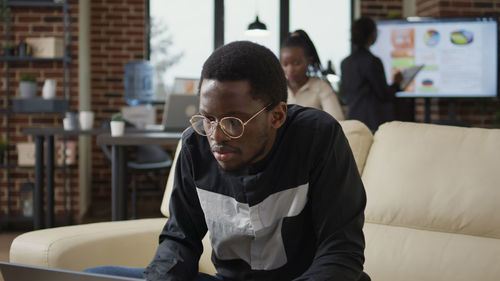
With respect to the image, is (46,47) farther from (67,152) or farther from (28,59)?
(67,152)

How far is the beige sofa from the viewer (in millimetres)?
1793

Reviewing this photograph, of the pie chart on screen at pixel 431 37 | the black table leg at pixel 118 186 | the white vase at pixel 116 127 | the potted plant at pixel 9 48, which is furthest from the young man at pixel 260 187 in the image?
the pie chart on screen at pixel 431 37

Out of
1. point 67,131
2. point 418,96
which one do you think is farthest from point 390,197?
point 418,96

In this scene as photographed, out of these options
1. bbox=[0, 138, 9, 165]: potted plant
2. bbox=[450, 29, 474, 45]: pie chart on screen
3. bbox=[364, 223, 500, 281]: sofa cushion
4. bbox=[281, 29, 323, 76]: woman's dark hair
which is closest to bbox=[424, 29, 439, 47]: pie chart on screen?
bbox=[450, 29, 474, 45]: pie chart on screen

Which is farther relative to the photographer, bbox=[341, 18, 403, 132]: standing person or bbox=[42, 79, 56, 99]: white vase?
bbox=[42, 79, 56, 99]: white vase

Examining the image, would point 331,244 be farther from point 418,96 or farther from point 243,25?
point 243,25

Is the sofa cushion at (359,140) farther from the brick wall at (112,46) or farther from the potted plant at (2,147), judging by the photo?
the brick wall at (112,46)

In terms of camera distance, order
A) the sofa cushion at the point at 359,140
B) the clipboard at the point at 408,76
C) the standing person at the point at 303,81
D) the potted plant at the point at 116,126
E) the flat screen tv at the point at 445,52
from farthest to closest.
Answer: the flat screen tv at the point at 445,52 < the clipboard at the point at 408,76 < the potted plant at the point at 116,126 < the standing person at the point at 303,81 < the sofa cushion at the point at 359,140

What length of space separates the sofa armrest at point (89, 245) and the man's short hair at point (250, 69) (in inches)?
34.0

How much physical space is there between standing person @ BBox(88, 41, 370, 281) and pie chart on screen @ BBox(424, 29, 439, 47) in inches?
177

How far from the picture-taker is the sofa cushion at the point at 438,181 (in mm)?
1816

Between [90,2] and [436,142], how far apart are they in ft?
16.1

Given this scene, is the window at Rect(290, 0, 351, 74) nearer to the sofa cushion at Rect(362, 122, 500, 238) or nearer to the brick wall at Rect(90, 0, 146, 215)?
the brick wall at Rect(90, 0, 146, 215)

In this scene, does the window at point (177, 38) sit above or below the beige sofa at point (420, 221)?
above
